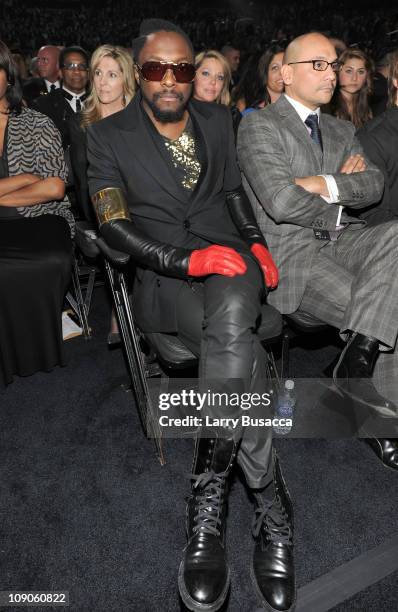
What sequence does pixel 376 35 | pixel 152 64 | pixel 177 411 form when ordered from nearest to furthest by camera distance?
pixel 152 64
pixel 177 411
pixel 376 35

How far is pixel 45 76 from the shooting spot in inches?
246

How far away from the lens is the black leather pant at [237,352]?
200 centimetres

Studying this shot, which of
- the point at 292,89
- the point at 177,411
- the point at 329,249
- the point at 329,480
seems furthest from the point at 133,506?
the point at 292,89

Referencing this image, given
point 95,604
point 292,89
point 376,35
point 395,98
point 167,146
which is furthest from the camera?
point 376,35

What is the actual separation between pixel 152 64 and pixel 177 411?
190cm

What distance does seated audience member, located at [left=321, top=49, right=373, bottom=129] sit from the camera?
4363 millimetres

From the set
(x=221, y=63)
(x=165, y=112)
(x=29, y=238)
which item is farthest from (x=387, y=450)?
(x=221, y=63)

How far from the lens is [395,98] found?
127 inches

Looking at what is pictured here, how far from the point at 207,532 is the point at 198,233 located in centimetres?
140

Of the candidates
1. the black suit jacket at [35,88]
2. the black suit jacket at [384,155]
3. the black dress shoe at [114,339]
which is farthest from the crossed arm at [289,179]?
the black suit jacket at [35,88]

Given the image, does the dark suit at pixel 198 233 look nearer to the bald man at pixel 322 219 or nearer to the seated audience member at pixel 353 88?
the bald man at pixel 322 219

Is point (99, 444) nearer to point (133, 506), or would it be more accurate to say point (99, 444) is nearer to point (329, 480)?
point (133, 506)

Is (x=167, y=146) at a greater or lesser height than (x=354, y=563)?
greater

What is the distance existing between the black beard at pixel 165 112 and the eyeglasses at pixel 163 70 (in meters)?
0.08
